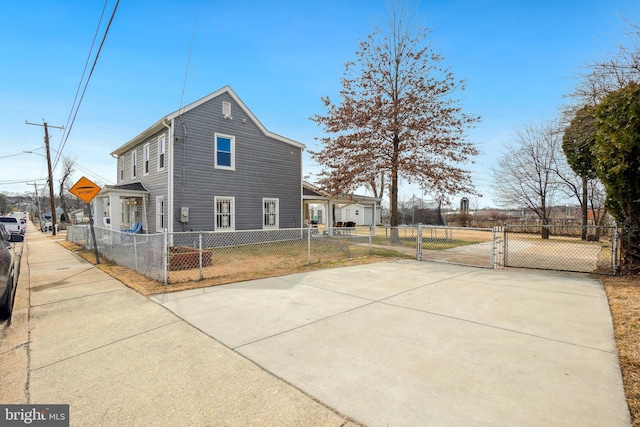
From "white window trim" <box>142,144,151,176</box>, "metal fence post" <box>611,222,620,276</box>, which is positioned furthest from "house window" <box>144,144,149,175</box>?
"metal fence post" <box>611,222,620,276</box>

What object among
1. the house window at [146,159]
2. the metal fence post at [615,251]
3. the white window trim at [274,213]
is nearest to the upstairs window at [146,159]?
the house window at [146,159]

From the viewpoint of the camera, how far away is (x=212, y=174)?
13891mm

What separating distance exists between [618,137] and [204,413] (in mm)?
8841

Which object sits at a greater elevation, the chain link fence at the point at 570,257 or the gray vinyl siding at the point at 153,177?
the gray vinyl siding at the point at 153,177

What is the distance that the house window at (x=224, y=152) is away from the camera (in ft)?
46.2

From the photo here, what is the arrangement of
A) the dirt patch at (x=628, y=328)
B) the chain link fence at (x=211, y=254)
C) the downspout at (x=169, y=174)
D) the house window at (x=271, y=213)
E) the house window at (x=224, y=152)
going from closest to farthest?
the dirt patch at (x=628, y=328) → the chain link fence at (x=211, y=254) → the downspout at (x=169, y=174) → the house window at (x=224, y=152) → the house window at (x=271, y=213)

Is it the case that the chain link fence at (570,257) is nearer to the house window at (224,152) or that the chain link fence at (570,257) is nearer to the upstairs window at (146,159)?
the house window at (224,152)

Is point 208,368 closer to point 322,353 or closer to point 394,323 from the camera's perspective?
point 322,353

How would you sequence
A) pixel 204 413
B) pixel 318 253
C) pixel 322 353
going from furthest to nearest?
pixel 318 253
pixel 322 353
pixel 204 413

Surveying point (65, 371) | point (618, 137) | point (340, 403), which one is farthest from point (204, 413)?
point (618, 137)

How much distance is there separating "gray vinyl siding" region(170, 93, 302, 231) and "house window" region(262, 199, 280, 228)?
196 millimetres

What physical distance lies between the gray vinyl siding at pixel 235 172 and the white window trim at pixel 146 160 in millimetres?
3330

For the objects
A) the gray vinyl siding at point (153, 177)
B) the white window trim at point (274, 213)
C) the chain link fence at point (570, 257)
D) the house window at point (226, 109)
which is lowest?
the chain link fence at point (570, 257)

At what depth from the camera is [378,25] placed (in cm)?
1577
